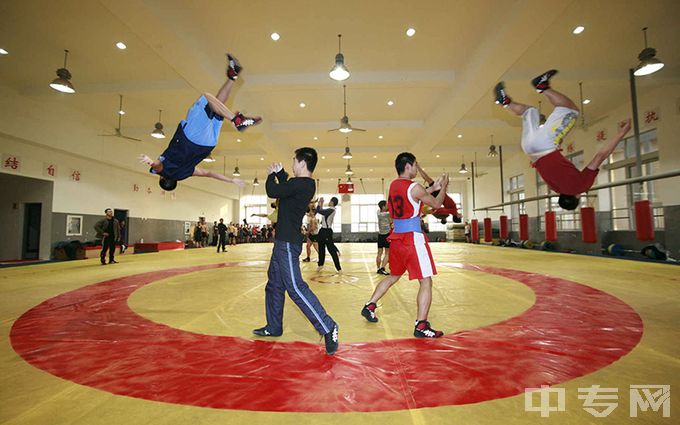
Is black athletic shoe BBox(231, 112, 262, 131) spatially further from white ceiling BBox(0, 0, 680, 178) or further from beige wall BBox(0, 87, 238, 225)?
beige wall BBox(0, 87, 238, 225)

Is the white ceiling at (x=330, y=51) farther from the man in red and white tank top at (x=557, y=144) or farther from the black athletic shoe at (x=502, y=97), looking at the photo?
the man in red and white tank top at (x=557, y=144)

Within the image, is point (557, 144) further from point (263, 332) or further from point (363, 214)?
point (363, 214)

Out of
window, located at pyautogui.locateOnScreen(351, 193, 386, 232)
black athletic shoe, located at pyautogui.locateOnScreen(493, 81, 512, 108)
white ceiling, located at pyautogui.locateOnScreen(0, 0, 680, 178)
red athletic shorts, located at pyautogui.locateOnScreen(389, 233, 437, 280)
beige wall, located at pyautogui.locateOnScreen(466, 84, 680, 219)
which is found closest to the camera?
red athletic shorts, located at pyautogui.locateOnScreen(389, 233, 437, 280)

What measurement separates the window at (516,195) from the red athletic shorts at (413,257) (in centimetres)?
1708

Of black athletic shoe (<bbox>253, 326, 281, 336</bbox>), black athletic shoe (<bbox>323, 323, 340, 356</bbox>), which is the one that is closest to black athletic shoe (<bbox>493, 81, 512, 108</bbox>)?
black athletic shoe (<bbox>323, 323, 340, 356</bbox>)

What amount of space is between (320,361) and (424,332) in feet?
3.18

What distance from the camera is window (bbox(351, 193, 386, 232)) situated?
2561cm

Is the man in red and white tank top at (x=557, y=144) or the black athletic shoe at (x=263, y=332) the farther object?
the man in red and white tank top at (x=557, y=144)

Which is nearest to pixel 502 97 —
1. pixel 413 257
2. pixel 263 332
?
pixel 413 257

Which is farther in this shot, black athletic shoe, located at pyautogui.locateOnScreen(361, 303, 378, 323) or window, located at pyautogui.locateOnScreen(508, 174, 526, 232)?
window, located at pyautogui.locateOnScreen(508, 174, 526, 232)

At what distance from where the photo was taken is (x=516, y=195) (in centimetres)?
1814

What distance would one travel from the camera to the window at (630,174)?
9.45 metres

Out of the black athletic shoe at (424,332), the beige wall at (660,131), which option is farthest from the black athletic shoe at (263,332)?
the beige wall at (660,131)

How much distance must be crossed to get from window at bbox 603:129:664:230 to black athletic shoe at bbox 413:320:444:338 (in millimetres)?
10546
